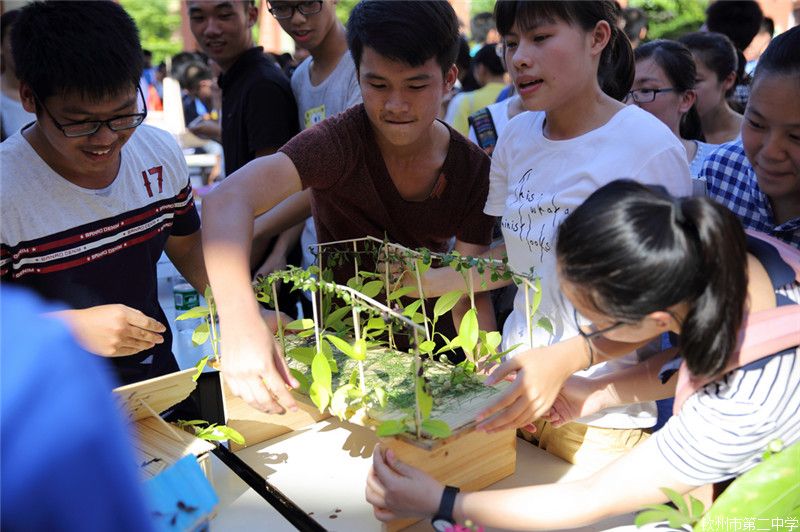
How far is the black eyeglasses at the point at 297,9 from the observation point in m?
2.29

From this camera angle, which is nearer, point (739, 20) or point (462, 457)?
point (462, 457)

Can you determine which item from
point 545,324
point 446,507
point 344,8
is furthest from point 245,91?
point 344,8

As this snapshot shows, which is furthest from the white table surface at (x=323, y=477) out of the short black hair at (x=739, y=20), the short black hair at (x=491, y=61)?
the short black hair at (x=491, y=61)

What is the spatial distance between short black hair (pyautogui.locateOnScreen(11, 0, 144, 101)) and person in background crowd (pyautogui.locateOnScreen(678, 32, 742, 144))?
229 cm

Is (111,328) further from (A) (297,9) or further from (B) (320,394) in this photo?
(A) (297,9)

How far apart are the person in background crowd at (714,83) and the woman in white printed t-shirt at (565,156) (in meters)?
1.53

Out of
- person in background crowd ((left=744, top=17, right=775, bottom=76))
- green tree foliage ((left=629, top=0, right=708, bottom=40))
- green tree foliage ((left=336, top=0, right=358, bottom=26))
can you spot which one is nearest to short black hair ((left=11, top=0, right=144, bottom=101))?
person in background crowd ((left=744, top=17, right=775, bottom=76))

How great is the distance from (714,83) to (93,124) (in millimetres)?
2493

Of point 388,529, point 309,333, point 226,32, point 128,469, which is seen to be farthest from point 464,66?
point 128,469

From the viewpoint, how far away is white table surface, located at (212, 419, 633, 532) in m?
1.24

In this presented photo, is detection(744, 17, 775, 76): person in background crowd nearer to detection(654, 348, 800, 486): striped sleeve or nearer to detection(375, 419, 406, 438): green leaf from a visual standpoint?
detection(654, 348, 800, 486): striped sleeve

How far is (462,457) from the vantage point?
4.23ft

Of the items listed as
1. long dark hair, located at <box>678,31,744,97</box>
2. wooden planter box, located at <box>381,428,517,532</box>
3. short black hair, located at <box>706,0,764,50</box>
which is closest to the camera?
wooden planter box, located at <box>381,428,517,532</box>

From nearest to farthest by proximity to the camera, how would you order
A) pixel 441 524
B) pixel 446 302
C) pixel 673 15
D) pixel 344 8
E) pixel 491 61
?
pixel 441 524 → pixel 446 302 → pixel 491 61 → pixel 673 15 → pixel 344 8
